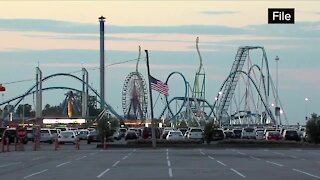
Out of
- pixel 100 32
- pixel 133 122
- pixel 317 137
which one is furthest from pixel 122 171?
pixel 133 122

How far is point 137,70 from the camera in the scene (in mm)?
161500

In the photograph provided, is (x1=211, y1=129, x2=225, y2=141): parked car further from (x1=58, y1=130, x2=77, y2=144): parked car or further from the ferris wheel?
the ferris wheel

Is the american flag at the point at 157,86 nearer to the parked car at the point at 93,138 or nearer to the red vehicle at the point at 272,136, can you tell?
the red vehicle at the point at 272,136

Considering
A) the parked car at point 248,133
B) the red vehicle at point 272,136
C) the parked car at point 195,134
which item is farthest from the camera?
the parked car at point 248,133

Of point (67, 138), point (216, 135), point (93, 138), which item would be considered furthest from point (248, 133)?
point (67, 138)

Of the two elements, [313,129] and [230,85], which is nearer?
[313,129]

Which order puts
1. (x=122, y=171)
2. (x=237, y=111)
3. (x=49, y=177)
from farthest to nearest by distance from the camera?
(x=237, y=111), (x=122, y=171), (x=49, y=177)

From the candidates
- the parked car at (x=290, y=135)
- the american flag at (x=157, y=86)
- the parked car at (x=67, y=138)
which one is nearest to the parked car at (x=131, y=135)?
the parked car at (x=67, y=138)

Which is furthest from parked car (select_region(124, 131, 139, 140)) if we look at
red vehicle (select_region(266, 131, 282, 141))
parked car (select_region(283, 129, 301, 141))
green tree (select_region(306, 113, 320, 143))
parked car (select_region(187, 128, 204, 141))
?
green tree (select_region(306, 113, 320, 143))

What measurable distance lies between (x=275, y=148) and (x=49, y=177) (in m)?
39.4

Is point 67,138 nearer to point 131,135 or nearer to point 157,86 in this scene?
point 157,86

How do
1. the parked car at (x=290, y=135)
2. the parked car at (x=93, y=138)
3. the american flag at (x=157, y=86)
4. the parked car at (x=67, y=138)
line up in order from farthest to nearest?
1. the parked car at (x=93, y=138)
2. the parked car at (x=290, y=135)
3. the parked car at (x=67, y=138)
4. the american flag at (x=157, y=86)

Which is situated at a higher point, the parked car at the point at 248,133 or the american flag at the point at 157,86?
the american flag at the point at 157,86

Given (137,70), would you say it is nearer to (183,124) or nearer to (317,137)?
(183,124)
